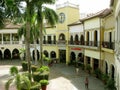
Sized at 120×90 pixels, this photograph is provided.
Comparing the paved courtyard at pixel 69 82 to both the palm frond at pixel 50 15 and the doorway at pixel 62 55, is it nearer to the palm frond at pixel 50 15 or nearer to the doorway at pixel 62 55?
the palm frond at pixel 50 15

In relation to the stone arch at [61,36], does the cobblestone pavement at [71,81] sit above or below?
below

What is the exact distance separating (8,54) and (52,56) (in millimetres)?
12101

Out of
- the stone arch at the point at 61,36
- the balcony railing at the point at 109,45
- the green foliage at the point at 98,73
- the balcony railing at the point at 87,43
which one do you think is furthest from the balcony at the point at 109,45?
the stone arch at the point at 61,36

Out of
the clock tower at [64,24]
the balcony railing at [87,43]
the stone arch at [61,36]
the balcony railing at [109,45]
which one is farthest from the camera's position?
the stone arch at [61,36]

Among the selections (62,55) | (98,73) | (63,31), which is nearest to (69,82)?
(98,73)

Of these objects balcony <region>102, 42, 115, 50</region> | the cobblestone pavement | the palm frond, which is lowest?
the cobblestone pavement

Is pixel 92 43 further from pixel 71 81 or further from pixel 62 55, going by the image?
pixel 62 55

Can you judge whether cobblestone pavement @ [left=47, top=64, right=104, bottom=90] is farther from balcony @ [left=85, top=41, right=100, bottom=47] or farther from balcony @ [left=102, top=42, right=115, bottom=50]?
balcony @ [left=102, top=42, right=115, bottom=50]

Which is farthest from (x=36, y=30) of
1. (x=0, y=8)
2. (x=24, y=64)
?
(x=0, y=8)

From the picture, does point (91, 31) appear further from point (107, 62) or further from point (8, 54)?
point (8, 54)

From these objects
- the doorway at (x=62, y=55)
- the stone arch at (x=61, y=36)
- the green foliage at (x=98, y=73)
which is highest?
the stone arch at (x=61, y=36)

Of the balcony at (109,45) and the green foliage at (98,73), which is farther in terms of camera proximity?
the green foliage at (98,73)

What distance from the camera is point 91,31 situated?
32719mm

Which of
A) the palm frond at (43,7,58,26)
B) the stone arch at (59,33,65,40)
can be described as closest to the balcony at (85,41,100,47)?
the palm frond at (43,7,58,26)
